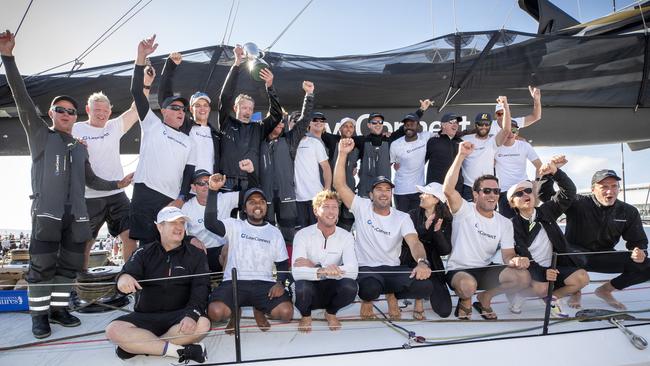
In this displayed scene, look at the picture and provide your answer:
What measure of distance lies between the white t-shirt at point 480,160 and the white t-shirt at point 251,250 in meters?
2.24

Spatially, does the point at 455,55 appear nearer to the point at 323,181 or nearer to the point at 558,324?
the point at 323,181

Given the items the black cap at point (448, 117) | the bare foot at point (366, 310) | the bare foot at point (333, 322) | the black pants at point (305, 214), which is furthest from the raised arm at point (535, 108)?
the bare foot at point (333, 322)

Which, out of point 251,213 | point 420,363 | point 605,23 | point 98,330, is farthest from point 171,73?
point 605,23

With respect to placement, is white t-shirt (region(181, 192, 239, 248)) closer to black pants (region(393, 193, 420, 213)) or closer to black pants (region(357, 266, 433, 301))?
black pants (region(357, 266, 433, 301))

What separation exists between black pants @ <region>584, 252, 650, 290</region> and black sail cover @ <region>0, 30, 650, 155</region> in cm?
155

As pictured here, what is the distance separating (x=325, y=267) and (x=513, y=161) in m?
2.61

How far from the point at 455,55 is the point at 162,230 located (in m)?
3.55

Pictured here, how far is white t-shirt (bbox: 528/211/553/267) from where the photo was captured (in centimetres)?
329

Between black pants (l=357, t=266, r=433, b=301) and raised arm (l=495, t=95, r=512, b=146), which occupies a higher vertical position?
raised arm (l=495, t=95, r=512, b=146)

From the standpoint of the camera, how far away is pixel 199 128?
3449 millimetres

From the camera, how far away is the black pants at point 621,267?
3.28 meters

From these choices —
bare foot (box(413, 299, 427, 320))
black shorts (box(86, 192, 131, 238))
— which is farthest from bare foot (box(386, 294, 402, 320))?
black shorts (box(86, 192, 131, 238))

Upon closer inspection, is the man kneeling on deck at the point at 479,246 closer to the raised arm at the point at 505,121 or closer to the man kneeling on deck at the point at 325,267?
the man kneeling on deck at the point at 325,267

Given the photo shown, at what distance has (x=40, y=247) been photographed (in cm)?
267
